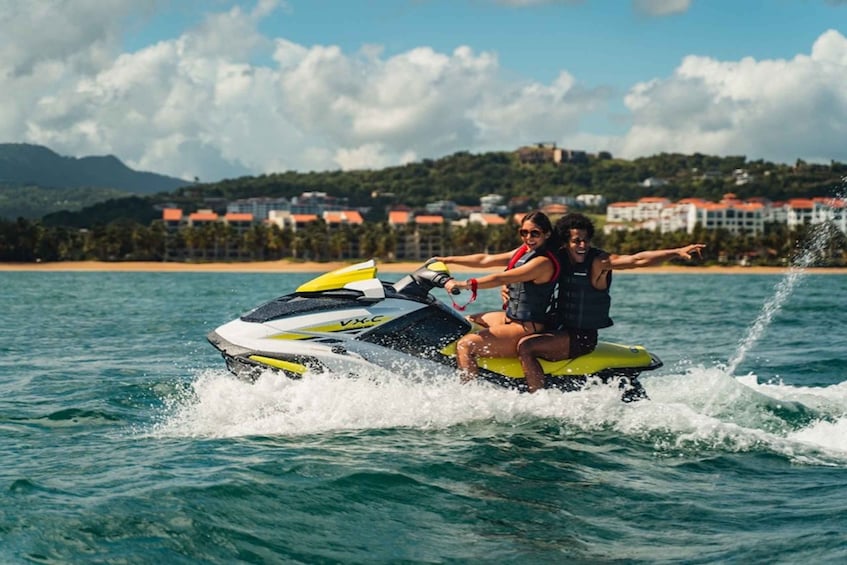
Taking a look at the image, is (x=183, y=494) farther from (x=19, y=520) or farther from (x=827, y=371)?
(x=827, y=371)

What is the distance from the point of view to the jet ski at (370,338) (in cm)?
718

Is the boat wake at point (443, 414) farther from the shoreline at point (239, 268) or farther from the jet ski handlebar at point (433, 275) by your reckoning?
the shoreline at point (239, 268)

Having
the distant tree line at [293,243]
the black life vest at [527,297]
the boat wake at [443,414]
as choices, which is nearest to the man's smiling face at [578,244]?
the black life vest at [527,297]

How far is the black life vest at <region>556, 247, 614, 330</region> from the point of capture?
723 centimetres

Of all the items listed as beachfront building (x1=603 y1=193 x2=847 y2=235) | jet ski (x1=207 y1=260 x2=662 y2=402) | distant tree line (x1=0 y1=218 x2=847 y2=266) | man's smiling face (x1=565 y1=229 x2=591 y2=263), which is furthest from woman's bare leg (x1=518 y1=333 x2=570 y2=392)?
beachfront building (x1=603 y1=193 x2=847 y2=235)

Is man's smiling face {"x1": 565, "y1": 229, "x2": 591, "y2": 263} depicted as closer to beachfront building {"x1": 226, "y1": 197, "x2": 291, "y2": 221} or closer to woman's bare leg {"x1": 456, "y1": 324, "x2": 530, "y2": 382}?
woman's bare leg {"x1": 456, "y1": 324, "x2": 530, "y2": 382}

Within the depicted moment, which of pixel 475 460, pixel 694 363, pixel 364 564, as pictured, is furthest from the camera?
pixel 694 363

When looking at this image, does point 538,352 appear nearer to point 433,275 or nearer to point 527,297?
point 527,297

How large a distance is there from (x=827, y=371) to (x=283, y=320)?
7899 millimetres

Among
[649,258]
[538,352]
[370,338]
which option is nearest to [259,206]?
[370,338]

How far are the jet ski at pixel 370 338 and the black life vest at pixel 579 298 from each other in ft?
1.01

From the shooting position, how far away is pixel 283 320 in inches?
288

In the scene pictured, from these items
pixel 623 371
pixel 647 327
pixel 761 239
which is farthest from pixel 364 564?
pixel 761 239

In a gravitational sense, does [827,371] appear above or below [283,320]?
below
